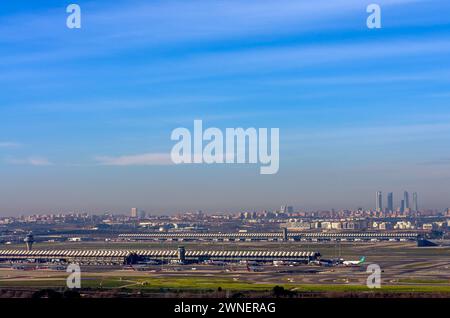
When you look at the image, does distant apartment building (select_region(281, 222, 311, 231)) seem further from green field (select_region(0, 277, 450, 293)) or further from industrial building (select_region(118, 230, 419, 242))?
green field (select_region(0, 277, 450, 293))

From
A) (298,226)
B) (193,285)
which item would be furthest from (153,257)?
(298,226)

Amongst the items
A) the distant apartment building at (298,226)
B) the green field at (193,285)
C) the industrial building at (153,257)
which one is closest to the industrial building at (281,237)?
the distant apartment building at (298,226)

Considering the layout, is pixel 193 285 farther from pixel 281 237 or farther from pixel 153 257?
pixel 281 237

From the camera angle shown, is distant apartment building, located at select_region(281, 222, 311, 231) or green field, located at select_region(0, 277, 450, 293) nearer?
green field, located at select_region(0, 277, 450, 293)

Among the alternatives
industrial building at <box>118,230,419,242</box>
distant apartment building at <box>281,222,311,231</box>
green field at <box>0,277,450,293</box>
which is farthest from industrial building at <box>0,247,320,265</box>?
distant apartment building at <box>281,222,311,231</box>

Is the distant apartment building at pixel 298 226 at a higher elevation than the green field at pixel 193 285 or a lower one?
higher

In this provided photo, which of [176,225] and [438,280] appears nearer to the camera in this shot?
[438,280]

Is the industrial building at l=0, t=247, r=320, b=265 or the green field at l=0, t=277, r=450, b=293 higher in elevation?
the industrial building at l=0, t=247, r=320, b=265

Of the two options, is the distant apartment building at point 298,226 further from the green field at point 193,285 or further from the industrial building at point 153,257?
the green field at point 193,285
